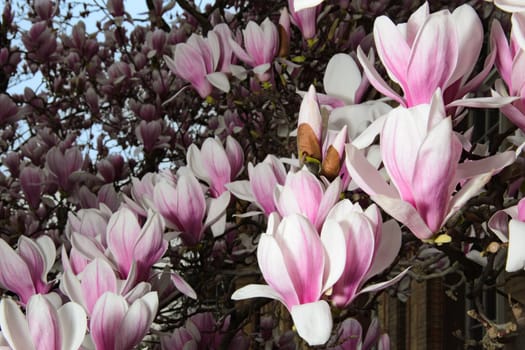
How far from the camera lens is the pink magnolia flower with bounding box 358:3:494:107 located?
0.70m

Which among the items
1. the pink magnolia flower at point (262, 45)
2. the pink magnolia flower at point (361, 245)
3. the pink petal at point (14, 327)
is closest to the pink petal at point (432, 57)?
the pink magnolia flower at point (361, 245)

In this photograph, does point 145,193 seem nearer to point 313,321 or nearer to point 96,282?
point 96,282

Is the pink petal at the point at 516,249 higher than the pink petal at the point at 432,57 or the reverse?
the reverse

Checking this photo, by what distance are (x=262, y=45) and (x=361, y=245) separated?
0.95 m

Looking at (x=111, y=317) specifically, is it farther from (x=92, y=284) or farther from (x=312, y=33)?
(x=312, y=33)

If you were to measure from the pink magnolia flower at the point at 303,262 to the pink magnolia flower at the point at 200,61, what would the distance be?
0.95 meters

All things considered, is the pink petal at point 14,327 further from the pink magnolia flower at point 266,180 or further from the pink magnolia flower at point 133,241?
the pink magnolia flower at point 266,180

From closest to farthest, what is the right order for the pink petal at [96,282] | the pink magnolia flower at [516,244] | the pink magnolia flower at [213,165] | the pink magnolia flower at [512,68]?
the pink magnolia flower at [516,244] < the pink magnolia flower at [512,68] < the pink petal at [96,282] < the pink magnolia flower at [213,165]

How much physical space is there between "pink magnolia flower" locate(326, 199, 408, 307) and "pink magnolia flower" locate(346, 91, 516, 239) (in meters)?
0.03

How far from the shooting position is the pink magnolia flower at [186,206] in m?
1.16

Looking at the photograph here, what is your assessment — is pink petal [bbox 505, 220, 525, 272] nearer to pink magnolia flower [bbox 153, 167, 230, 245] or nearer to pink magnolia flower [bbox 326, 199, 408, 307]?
pink magnolia flower [bbox 326, 199, 408, 307]

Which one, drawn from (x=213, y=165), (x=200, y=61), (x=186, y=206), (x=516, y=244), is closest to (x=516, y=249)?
(x=516, y=244)

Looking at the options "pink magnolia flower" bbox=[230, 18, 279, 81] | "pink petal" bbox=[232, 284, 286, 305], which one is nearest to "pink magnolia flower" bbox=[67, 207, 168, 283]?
"pink petal" bbox=[232, 284, 286, 305]

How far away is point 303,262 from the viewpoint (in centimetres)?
73
